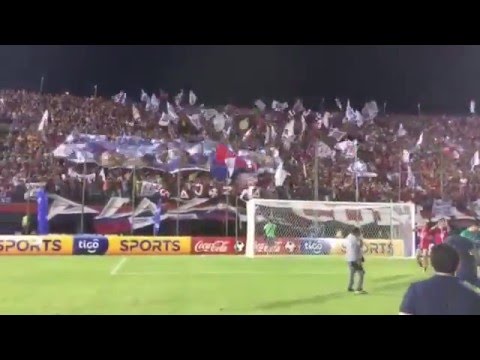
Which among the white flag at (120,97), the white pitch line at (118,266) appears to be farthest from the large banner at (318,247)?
the white flag at (120,97)

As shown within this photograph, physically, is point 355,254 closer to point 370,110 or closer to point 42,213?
point 42,213

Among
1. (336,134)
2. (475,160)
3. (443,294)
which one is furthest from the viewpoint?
(336,134)

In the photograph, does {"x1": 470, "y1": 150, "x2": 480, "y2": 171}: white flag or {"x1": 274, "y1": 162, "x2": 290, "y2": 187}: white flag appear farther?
{"x1": 470, "y1": 150, "x2": 480, "y2": 171}: white flag

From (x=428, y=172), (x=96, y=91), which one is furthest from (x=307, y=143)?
(x=96, y=91)

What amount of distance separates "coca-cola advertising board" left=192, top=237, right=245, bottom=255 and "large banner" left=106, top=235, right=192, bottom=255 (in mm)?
348

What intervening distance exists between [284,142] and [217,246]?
846 centimetres

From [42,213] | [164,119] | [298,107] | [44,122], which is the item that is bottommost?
[42,213]

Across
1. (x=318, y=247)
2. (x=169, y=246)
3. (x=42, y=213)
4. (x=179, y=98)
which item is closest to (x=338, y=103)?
(x=179, y=98)

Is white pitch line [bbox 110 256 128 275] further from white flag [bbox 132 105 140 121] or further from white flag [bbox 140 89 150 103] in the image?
white flag [bbox 132 105 140 121]

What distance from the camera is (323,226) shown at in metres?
26.5

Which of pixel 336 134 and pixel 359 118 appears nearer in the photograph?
pixel 359 118

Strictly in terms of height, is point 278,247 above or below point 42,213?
below

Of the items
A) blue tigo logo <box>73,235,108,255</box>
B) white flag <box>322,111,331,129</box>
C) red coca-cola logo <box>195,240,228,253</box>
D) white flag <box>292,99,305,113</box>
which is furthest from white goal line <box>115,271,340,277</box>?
white flag <box>322,111,331,129</box>

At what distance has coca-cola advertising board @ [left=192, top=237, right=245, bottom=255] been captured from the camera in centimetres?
2520
